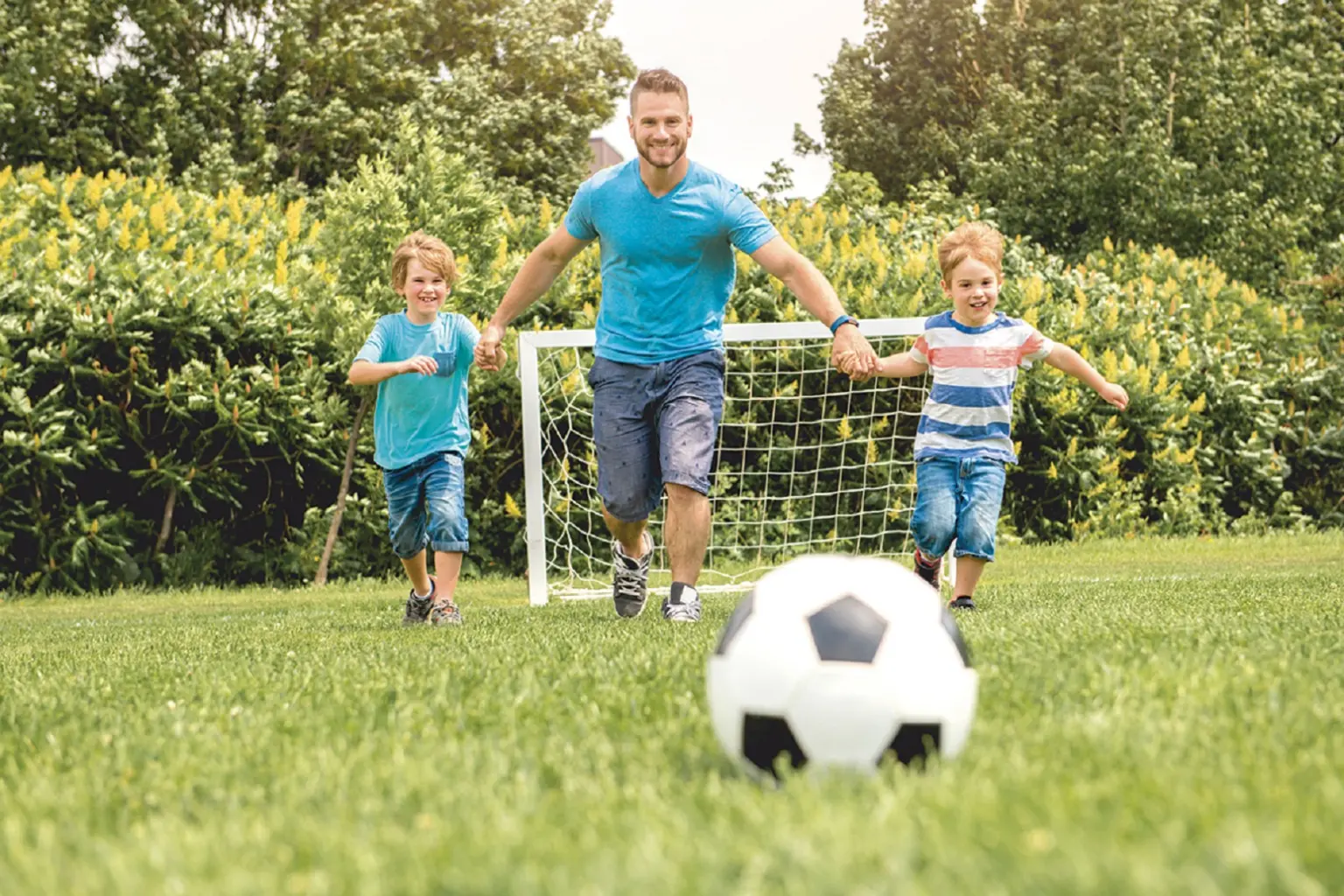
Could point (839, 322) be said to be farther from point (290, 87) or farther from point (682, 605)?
point (290, 87)

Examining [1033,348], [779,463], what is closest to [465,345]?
[1033,348]

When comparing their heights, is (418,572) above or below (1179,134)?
below

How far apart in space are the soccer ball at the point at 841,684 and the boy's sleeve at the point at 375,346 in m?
4.56

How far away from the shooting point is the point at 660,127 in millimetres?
6152

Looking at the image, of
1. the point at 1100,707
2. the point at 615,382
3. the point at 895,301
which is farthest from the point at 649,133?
the point at 895,301

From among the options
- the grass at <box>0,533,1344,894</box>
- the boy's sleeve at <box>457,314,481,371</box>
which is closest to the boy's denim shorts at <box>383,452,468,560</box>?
the boy's sleeve at <box>457,314,481,371</box>

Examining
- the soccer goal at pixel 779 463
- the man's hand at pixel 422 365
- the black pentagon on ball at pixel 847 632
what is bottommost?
the soccer goal at pixel 779 463

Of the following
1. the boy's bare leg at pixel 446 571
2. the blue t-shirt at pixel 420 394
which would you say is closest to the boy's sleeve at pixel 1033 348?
the blue t-shirt at pixel 420 394

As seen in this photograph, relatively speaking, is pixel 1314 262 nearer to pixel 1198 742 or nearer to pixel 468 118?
pixel 468 118

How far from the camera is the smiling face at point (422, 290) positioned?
7.23m

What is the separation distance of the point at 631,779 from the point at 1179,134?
22855 millimetres

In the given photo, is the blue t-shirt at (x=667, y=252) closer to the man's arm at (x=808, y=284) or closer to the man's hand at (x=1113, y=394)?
the man's arm at (x=808, y=284)

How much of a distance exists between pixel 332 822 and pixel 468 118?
25.8 m

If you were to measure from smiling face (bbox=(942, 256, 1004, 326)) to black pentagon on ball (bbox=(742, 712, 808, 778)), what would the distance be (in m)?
4.62
